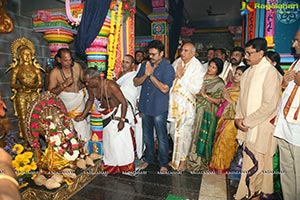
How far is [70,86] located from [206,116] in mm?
2362

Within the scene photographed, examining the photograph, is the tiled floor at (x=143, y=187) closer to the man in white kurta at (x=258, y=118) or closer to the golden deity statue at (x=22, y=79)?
the man in white kurta at (x=258, y=118)

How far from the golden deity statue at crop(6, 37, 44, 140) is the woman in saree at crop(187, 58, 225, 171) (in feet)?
9.69

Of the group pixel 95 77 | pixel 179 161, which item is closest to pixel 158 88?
pixel 95 77

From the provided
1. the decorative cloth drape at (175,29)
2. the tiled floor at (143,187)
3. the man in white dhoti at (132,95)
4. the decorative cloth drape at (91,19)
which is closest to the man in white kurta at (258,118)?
the tiled floor at (143,187)

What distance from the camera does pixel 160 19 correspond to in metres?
7.23

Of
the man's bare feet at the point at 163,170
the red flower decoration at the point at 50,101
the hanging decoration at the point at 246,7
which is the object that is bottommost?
the man's bare feet at the point at 163,170

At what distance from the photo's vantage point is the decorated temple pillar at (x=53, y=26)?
430 centimetres

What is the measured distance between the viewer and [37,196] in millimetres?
2570

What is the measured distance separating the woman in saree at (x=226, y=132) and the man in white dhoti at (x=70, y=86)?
2.13 m

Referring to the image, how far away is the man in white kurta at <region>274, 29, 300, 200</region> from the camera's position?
7.20ft

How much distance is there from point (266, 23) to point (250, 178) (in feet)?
10.1

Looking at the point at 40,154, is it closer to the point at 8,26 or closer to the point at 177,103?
the point at 177,103

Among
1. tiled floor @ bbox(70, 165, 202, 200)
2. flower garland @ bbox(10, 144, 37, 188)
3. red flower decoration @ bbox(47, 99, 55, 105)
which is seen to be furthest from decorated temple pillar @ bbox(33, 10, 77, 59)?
tiled floor @ bbox(70, 165, 202, 200)

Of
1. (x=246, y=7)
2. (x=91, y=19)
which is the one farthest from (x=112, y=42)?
(x=246, y=7)
